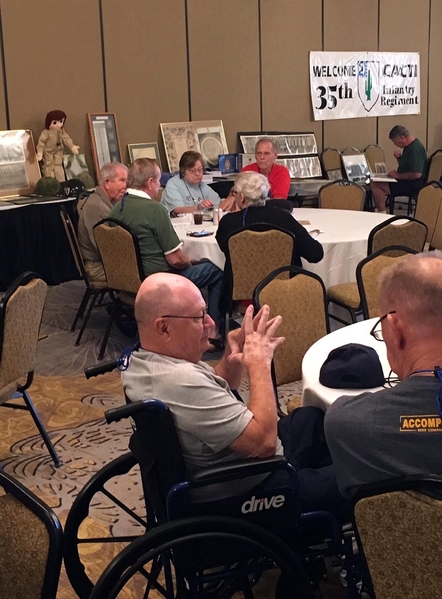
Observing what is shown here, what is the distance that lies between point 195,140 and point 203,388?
7.48m

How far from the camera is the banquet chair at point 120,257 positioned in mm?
4699

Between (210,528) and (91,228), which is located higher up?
(91,228)

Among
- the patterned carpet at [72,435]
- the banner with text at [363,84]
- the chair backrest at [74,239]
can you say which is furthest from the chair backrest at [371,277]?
the banner with text at [363,84]

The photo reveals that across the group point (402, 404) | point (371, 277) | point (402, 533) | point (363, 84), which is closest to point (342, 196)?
point (371, 277)

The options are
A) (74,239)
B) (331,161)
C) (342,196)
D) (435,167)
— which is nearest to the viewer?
(74,239)

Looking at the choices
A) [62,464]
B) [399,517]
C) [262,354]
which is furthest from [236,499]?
[62,464]

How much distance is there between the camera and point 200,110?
30.2 feet

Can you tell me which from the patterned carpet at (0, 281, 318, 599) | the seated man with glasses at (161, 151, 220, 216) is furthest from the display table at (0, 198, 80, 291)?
the patterned carpet at (0, 281, 318, 599)

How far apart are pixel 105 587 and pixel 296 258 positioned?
119 inches

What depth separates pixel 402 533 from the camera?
4.47ft

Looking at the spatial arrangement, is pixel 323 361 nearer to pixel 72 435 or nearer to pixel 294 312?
pixel 294 312

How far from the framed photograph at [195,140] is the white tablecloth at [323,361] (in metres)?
6.38

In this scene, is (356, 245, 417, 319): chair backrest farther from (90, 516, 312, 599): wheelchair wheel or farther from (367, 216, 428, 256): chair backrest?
(90, 516, 312, 599): wheelchair wheel

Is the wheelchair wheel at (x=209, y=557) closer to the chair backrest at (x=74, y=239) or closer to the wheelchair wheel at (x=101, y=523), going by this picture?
the wheelchair wheel at (x=101, y=523)
